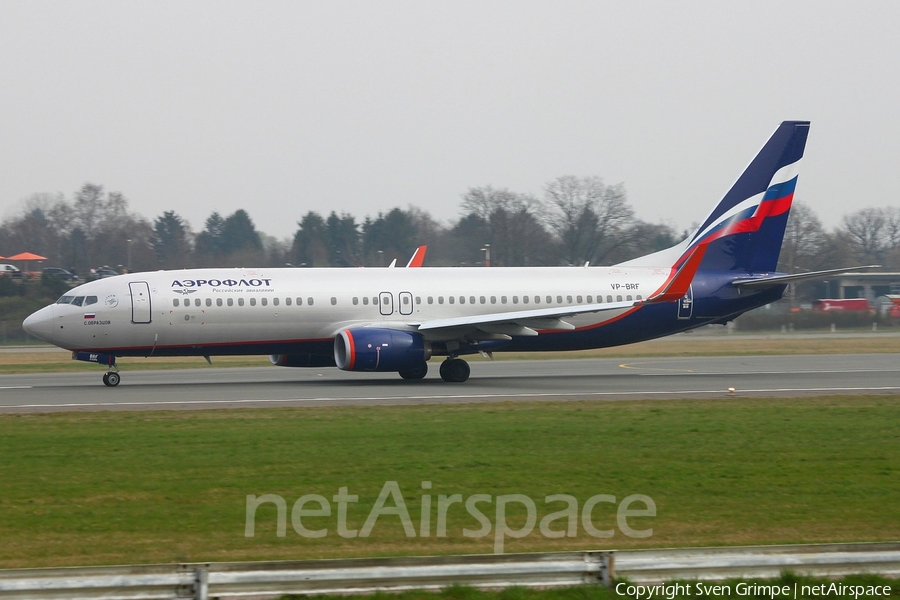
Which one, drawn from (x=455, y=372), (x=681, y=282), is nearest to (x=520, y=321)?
(x=455, y=372)

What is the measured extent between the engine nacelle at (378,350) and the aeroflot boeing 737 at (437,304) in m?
0.04

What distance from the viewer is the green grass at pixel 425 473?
10.0 m

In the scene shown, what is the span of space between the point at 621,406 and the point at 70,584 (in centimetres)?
1611

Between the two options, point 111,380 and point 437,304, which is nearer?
point 111,380

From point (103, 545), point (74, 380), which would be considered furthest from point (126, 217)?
point (103, 545)

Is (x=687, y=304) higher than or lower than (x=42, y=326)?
higher

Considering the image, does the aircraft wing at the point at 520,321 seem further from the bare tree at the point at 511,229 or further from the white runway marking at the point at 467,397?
the bare tree at the point at 511,229

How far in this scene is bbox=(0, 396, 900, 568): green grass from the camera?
10.0 meters

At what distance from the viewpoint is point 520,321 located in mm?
28672
